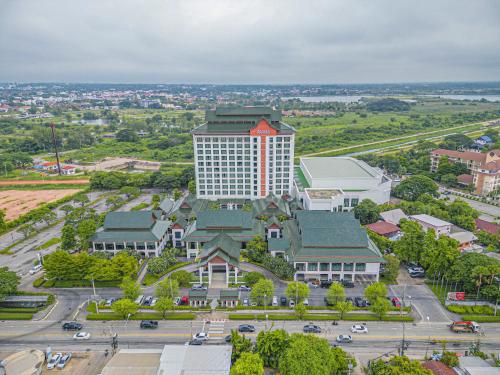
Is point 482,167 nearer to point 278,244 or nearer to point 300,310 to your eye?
point 278,244

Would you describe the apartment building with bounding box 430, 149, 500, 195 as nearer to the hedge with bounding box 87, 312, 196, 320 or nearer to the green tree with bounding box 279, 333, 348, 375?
the green tree with bounding box 279, 333, 348, 375

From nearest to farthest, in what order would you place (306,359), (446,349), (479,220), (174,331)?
(306,359) < (446,349) < (174,331) < (479,220)

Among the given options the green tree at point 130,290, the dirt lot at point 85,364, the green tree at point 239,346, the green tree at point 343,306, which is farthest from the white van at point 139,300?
the green tree at point 343,306

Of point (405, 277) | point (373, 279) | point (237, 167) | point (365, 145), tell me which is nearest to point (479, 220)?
point (405, 277)

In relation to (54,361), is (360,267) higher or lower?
higher

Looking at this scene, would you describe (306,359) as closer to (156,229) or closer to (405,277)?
(405,277)

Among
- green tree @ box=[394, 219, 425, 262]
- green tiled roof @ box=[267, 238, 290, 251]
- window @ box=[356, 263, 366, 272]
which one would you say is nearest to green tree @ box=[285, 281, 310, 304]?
window @ box=[356, 263, 366, 272]

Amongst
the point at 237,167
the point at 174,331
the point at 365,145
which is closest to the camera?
the point at 174,331

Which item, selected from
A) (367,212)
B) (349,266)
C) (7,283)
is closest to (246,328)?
(349,266)
